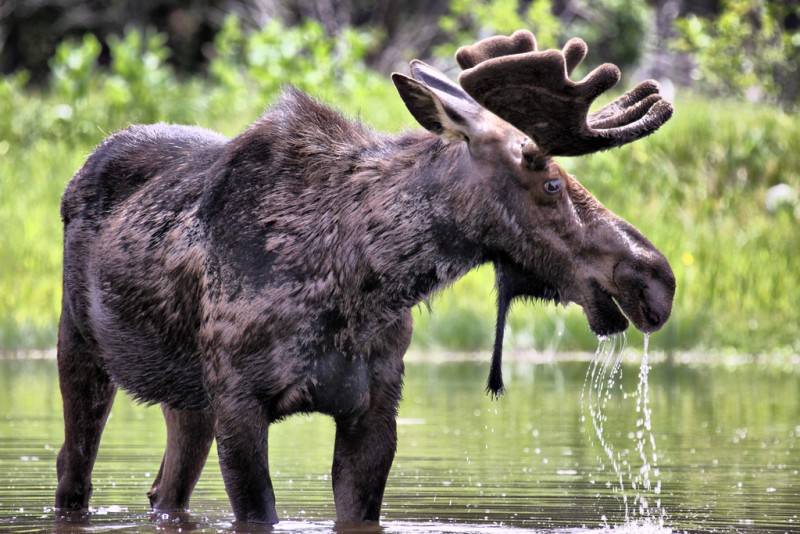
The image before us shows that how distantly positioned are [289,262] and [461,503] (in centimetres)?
181

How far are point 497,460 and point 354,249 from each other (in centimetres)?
314

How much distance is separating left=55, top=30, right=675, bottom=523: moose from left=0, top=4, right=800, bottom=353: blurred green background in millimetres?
5323

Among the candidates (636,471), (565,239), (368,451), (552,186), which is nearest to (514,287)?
(565,239)

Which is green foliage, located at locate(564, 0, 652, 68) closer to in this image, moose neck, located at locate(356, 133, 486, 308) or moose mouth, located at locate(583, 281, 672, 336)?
moose neck, located at locate(356, 133, 486, 308)

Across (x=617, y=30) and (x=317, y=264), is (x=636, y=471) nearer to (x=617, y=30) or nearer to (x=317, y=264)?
(x=317, y=264)

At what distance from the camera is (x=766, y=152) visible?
61.3 feet

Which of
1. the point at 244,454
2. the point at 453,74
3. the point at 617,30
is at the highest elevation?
the point at 617,30

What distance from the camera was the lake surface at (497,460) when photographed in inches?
271

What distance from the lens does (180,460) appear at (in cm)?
719

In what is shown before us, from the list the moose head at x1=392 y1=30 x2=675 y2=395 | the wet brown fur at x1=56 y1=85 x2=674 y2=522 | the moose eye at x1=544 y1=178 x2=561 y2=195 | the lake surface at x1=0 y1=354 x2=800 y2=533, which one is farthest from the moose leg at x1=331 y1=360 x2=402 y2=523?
the moose eye at x1=544 y1=178 x2=561 y2=195

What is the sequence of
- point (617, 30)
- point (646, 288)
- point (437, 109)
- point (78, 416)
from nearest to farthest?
point (646, 288), point (437, 109), point (78, 416), point (617, 30)

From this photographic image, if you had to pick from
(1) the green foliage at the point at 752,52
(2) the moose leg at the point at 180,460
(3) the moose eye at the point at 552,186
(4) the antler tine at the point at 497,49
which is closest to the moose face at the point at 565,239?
(3) the moose eye at the point at 552,186

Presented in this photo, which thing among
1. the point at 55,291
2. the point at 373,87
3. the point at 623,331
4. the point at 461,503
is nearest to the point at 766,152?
the point at 373,87

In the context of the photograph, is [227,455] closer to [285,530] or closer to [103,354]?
[285,530]
